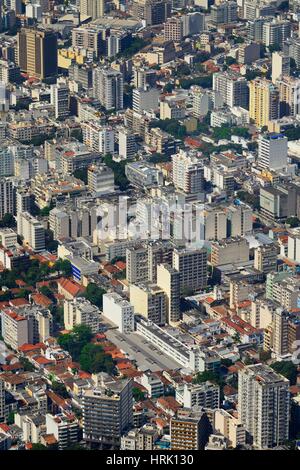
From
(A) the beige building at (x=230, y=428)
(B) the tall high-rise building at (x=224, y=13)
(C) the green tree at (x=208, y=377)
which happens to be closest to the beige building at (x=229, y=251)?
(C) the green tree at (x=208, y=377)

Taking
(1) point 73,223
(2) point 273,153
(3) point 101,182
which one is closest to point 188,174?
(3) point 101,182

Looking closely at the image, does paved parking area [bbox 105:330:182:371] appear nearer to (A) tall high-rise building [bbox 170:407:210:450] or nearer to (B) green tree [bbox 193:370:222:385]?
(B) green tree [bbox 193:370:222:385]

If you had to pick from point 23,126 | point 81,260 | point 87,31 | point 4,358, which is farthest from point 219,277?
point 87,31

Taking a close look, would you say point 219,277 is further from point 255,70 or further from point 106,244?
point 255,70

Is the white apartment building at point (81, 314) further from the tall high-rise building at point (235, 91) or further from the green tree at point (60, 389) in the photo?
the tall high-rise building at point (235, 91)

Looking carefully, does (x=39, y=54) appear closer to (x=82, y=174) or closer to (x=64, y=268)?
(x=82, y=174)

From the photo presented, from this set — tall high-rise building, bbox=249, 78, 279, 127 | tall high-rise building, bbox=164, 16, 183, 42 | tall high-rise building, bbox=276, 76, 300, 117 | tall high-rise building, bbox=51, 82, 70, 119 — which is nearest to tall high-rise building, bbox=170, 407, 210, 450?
tall high-rise building, bbox=249, 78, 279, 127
